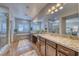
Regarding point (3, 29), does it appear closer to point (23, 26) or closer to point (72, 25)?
point (23, 26)

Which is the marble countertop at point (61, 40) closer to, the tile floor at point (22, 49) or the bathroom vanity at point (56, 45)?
the bathroom vanity at point (56, 45)

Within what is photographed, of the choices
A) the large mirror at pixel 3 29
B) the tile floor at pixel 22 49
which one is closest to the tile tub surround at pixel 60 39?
the tile floor at pixel 22 49

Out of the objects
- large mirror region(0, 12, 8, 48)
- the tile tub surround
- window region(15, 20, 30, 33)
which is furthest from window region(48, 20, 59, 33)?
large mirror region(0, 12, 8, 48)

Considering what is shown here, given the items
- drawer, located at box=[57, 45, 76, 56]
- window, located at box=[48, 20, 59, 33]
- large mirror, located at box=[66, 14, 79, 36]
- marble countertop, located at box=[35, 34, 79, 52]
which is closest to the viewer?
drawer, located at box=[57, 45, 76, 56]

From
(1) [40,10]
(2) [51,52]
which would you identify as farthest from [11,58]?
(1) [40,10]

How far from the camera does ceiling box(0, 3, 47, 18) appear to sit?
196 centimetres

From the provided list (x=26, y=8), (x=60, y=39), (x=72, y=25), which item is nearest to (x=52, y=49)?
(x=60, y=39)

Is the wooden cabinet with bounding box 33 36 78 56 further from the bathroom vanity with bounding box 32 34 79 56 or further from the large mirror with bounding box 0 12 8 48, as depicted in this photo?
the large mirror with bounding box 0 12 8 48

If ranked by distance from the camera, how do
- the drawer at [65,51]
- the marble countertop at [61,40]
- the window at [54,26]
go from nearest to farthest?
1. the drawer at [65,51]
2. the marble countertop at [61,40]
3. the window at [54,26]

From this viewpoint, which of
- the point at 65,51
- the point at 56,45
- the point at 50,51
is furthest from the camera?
the point at 50,51

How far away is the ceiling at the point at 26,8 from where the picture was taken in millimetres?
1959

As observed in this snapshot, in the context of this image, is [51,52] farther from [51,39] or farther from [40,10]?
[40,10]

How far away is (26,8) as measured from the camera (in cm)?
199

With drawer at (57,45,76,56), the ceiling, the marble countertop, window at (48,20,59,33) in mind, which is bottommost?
drawer at (57,45,76,56)
